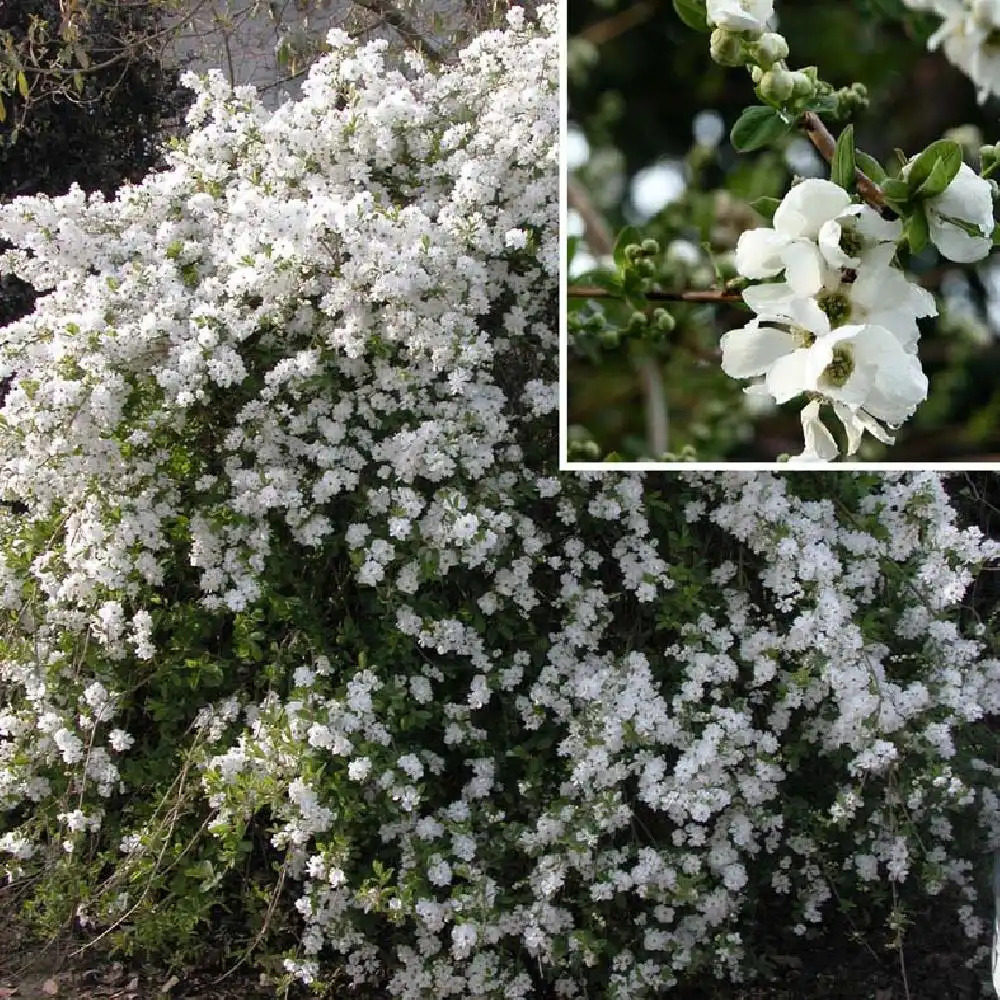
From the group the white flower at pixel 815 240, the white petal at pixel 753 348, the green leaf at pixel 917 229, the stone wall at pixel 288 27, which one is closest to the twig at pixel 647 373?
the white petal at pixel 753 348

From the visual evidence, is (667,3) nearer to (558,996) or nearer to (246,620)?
(246,620)

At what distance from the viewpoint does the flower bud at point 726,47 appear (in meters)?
1.15

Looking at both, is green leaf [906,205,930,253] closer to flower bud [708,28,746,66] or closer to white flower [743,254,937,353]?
white flower [743,254,937,353]

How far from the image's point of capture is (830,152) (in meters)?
1.20

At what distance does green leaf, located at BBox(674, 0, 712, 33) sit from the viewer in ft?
3.86

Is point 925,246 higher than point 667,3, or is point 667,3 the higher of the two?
point 667,3

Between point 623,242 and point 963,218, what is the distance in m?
0.36

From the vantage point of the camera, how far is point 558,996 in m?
2.80

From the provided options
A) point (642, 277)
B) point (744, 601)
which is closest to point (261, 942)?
point (744, 601)

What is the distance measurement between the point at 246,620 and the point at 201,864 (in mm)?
523

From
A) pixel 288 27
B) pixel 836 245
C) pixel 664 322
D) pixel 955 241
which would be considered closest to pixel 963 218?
pixel 955 241

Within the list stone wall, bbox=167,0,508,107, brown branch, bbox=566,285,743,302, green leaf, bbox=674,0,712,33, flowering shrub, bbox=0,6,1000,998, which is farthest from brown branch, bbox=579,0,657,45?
stone wall, bbox=167,0,508,107

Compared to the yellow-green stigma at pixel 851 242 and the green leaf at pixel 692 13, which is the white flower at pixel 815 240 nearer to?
the yellow-green stigma at pixel 851 242

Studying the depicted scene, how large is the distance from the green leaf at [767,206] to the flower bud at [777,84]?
11cm
